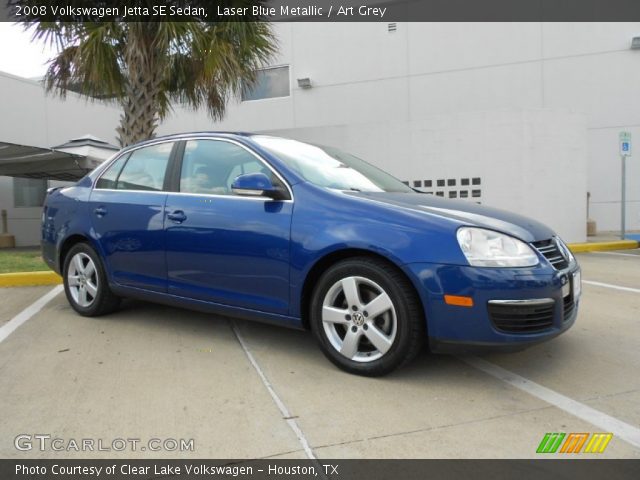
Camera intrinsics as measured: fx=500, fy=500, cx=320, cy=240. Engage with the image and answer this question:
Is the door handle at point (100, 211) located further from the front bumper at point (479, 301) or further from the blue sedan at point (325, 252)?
the front bumper at point (479, 301)

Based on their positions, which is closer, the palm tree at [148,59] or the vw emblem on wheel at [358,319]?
the vw emblem on wheel at [358,319]

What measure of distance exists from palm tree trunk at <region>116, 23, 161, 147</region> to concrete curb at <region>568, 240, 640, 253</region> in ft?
27.0

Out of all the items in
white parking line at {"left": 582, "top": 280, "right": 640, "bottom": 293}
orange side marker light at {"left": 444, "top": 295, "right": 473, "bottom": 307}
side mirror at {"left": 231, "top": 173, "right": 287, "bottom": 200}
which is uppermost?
side mirror at {"left": 231, "top": 173, "right": 287, "bottom": 200}

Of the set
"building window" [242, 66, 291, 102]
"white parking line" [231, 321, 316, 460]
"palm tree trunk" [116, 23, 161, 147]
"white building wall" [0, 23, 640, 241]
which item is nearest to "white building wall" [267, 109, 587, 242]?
"white building wall" [0, 23, 640, 241]

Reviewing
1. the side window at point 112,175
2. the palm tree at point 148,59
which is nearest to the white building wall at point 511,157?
the palm tree at point 148,59

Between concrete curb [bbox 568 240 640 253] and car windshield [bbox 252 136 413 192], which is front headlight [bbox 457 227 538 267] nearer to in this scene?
car windshield [bbox 252 136 413 192]

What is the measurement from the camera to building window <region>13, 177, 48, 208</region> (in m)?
14.4

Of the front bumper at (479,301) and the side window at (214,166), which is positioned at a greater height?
the side window at (214,166)

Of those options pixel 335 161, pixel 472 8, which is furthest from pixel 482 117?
pixel 335 161

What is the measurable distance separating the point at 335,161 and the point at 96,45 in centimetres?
546

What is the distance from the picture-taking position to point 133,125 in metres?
8.62

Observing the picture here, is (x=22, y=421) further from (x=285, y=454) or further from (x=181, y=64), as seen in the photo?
(x=181, y=64)

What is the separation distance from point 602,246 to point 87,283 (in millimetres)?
9556

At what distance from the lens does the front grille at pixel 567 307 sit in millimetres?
2994
